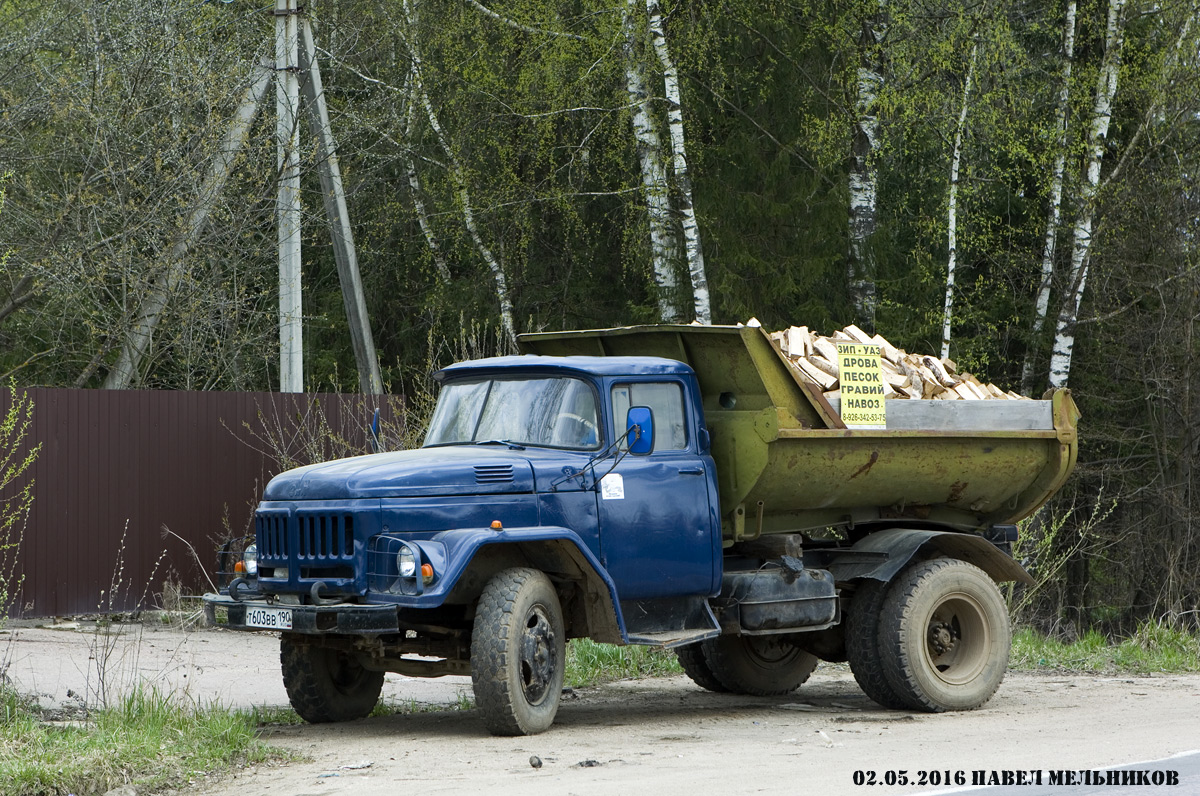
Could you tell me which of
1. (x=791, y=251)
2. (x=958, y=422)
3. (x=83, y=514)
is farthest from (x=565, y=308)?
(x=958, y=422)

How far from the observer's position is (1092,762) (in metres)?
7.09

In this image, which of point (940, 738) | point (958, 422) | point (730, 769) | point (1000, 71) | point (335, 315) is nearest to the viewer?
point (730, 769)

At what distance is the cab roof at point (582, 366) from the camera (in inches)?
338

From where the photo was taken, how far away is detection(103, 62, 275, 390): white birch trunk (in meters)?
17.4

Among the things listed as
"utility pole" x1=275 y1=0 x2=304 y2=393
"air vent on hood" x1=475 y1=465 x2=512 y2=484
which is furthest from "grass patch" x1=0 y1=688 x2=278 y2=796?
"utility pole" x1=275 y1=0 x2=304 y2=393

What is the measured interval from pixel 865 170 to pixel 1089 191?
304 cm

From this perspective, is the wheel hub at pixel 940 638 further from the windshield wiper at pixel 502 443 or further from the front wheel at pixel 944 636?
the windshield wiper at pixel 502 443

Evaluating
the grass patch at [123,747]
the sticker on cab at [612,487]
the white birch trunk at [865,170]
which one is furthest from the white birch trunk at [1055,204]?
the grass patch at [123,747]

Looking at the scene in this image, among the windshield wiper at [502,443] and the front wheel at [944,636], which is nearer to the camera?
the windshield wiper at [502,443]

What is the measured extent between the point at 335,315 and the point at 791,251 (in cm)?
859

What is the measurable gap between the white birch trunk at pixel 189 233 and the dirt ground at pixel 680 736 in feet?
21.7

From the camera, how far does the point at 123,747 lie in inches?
277

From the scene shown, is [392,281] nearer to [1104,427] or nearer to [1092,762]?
[1104,427]

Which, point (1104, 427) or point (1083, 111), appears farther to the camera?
point (1104, 427)
